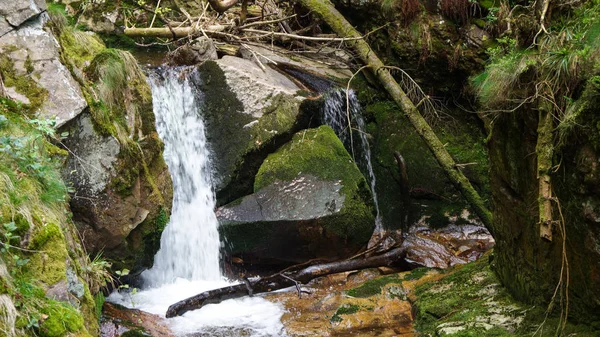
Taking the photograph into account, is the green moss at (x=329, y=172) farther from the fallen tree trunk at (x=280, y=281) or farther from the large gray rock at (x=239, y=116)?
the fallen tree trunk at (x=280, y=281)

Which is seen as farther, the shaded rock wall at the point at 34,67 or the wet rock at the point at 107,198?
the wet rock at the point at 107,198

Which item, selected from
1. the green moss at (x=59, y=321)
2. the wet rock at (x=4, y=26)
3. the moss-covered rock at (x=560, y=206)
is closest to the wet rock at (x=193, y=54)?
the wet rock at (x=4, y=26)

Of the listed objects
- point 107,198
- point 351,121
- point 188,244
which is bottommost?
point 188,244

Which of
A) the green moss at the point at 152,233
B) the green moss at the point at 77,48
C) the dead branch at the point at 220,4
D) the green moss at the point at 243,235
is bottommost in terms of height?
the green moss at the point at 243,235

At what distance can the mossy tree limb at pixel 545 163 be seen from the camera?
384cm

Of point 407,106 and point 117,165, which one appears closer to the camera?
point 117,165

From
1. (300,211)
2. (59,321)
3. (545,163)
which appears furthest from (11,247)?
(300,211)

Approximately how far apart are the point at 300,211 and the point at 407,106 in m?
1.99

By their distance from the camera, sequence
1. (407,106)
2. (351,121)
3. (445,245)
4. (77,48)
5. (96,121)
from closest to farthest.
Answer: (96,121), (77,48), (407,106), (445,245), (351,121)

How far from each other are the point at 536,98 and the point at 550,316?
1589 millimetres

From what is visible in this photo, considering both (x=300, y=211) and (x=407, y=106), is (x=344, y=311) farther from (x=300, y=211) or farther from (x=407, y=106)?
(x=407, y=106)

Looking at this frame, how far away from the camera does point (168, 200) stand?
634 cm

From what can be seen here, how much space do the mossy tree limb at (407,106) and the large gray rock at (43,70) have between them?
4.12m

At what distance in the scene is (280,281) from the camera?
662 centimetres
